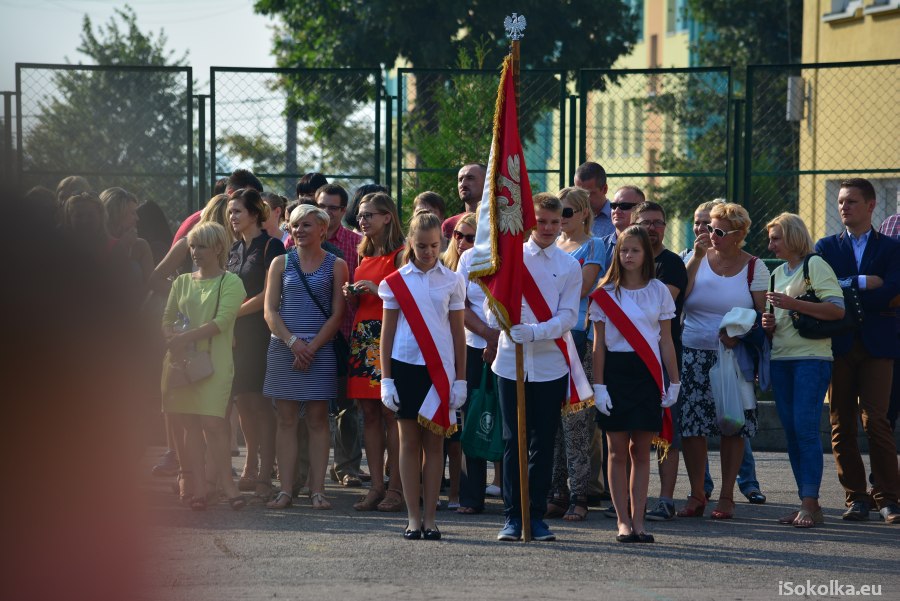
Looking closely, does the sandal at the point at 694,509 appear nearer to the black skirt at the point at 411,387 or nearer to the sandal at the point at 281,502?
the black skirt at the point at 411,387

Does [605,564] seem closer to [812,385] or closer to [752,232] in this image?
[812,385]

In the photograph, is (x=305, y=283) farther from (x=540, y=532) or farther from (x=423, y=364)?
(x=540, y=532)

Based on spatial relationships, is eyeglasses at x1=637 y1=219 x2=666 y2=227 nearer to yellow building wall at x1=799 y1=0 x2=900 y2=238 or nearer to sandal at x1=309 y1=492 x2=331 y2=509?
sandal at x1=309 y1=492 x2=331 y2=509

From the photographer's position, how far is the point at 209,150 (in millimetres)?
12656

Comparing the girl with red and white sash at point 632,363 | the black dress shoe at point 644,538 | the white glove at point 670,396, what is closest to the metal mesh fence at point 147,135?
the girl with red and white sash at point 632,363

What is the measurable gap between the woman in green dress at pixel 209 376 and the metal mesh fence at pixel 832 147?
17.1 ft

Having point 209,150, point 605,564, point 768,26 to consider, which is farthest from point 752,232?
point 768,26

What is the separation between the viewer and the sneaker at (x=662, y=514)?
8.45 metres

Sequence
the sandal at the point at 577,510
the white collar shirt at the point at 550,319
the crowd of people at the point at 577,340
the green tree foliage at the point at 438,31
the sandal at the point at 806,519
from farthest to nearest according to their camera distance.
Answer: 1. the green tree foliage at the point at 438,31
2. the sandal at the point at 577,510
3. the sandal at the point at 806,519
4. the crowd of people at the point at 577,340
5. the white collar shirt at the point at 550,319

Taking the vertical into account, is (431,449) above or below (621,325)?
below

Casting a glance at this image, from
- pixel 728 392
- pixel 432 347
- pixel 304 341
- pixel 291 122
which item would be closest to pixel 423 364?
pixel 432 347

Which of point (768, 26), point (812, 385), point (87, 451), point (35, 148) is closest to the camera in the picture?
point (87, 451)

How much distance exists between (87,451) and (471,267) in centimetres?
569

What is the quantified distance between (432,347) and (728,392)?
1.94m
